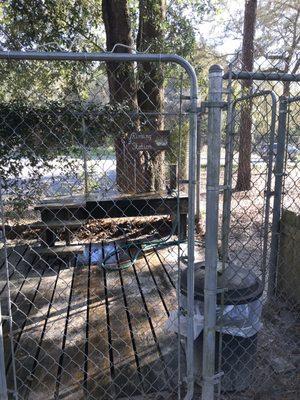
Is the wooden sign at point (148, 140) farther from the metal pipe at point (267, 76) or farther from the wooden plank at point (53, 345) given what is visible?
the wooden plank at point (53, 345)

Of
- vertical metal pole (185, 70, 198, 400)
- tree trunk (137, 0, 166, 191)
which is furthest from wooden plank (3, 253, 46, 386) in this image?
tree trunk (137, 0, 166, 191)

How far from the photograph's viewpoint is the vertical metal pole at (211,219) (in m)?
1.63

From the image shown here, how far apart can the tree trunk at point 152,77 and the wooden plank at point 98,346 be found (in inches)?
83.9

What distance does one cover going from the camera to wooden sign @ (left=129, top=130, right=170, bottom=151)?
1871 mm

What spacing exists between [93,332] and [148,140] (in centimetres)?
180

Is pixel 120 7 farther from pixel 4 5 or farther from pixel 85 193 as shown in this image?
pixel 85 193

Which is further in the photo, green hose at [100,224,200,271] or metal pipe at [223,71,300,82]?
green hose at [100,224,200,271]

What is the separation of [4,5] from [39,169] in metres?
3.67

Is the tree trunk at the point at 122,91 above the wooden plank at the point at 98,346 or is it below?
above

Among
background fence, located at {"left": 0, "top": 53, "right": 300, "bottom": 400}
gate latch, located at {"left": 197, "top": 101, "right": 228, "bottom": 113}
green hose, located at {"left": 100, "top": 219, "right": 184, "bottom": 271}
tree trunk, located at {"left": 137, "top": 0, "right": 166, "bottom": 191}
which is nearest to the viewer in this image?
gate latch, located at {"left": 197, "top": 101, "right": 228, "bottom": 113}

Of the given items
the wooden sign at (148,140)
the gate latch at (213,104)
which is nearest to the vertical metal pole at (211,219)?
the gate latch at (213,104)

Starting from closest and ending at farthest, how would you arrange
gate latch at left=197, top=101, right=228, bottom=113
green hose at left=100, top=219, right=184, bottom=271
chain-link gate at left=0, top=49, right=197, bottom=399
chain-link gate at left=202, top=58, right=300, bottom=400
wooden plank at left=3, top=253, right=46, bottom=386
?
gate latch at left=197, top=101, right=228, bottom=113, chain-link gate at left=202, top=58, right=300, bottom=400, chain-link gate at left=0, top=49, right=197, bottom=399, wooden plank at left=3, top=253, right=46, bottom=386, green hose at left=100, top=219, right=184, bottom=271

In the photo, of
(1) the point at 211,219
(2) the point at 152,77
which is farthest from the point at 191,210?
(2) the point at 152,77

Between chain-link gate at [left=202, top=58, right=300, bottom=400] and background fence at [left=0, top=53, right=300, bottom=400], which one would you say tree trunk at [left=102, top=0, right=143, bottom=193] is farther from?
chain-link gate at [left=202, top=58, right=300, bottom=400]
